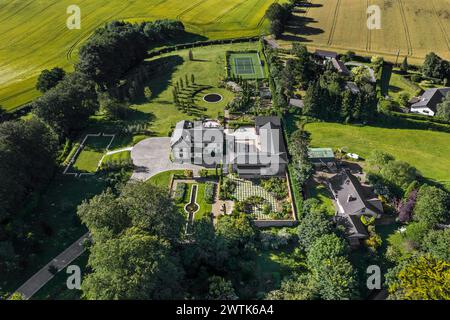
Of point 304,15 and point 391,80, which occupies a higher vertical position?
point 304,15

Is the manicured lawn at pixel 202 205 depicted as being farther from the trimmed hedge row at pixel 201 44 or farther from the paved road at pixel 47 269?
the trimmed hedge row at pixel 201 44

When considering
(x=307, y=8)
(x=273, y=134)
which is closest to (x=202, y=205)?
(x=273, y=134)

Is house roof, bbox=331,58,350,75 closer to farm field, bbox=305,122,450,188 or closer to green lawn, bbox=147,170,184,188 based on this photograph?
farm field, bbox=305,122,450,188

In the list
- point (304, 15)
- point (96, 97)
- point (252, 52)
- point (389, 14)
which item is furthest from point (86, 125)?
point (389, 14)

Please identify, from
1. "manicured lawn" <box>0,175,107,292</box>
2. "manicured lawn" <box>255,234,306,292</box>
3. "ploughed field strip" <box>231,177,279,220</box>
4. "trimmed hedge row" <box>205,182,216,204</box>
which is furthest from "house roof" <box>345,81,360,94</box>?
"manicured lawn" <box>0,175,107,292</box>

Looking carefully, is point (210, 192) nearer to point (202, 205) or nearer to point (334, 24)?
point (202, 205)

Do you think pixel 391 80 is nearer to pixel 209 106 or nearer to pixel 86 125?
pixel 209 106
